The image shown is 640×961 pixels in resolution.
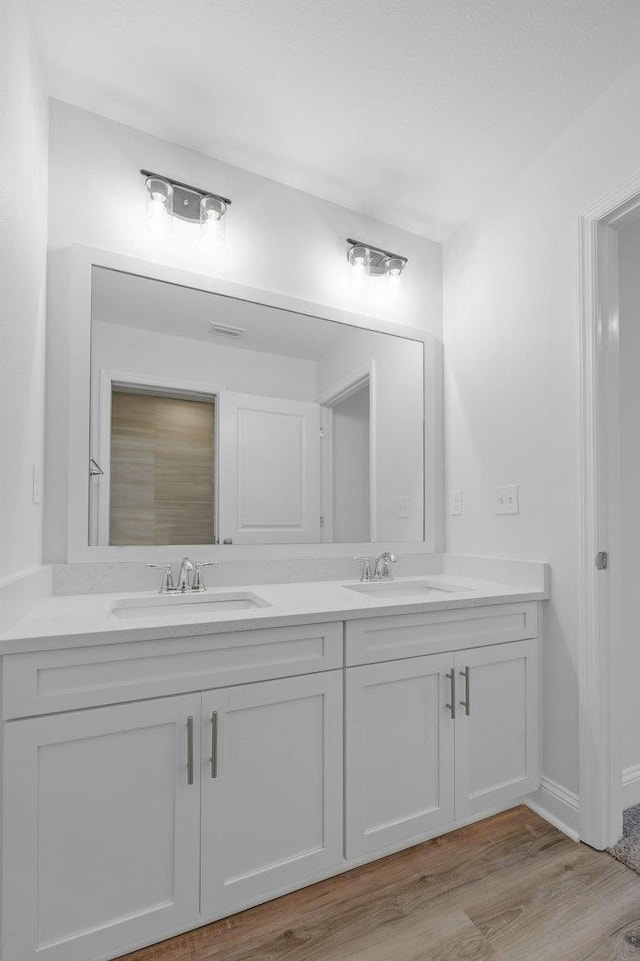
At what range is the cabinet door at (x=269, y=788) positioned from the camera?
49.2 inches

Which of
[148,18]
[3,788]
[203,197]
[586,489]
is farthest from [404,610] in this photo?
[148,18]

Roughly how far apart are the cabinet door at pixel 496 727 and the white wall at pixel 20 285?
1.41 m

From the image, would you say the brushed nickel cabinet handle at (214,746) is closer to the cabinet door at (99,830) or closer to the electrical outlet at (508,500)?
the cabinet door at (99,830)

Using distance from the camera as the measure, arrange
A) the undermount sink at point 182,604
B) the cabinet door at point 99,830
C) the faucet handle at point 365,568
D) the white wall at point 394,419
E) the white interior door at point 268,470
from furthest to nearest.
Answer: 1. the white wall at point 394,419
2. the faucet handle at point 365,568
3. the white interior door at point 268,470
4. the undermount sink at point 182,604
5. the cabinet door at point 99,830

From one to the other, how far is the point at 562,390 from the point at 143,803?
5.88 ft

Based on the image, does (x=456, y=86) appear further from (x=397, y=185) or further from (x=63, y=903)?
(x=63, y=903)

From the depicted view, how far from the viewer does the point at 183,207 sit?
183 cm

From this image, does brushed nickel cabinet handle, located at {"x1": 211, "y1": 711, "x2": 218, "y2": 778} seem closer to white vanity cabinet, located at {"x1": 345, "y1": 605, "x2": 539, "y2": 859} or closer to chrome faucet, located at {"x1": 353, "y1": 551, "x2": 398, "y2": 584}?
white vanity cabinet, located at {"x1": 345, "y1": 605, "x2": 539, "y2": 859}

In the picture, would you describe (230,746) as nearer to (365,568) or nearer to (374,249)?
(365,568)

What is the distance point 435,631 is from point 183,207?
1.76 m

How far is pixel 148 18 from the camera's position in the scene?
1.41 meters

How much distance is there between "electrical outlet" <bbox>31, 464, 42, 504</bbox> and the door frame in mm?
1754

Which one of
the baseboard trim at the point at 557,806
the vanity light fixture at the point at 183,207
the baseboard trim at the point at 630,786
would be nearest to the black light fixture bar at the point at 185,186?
the vanity light fixture at the point at 183,207

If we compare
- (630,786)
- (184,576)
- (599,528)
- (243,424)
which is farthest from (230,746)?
(630,786)
